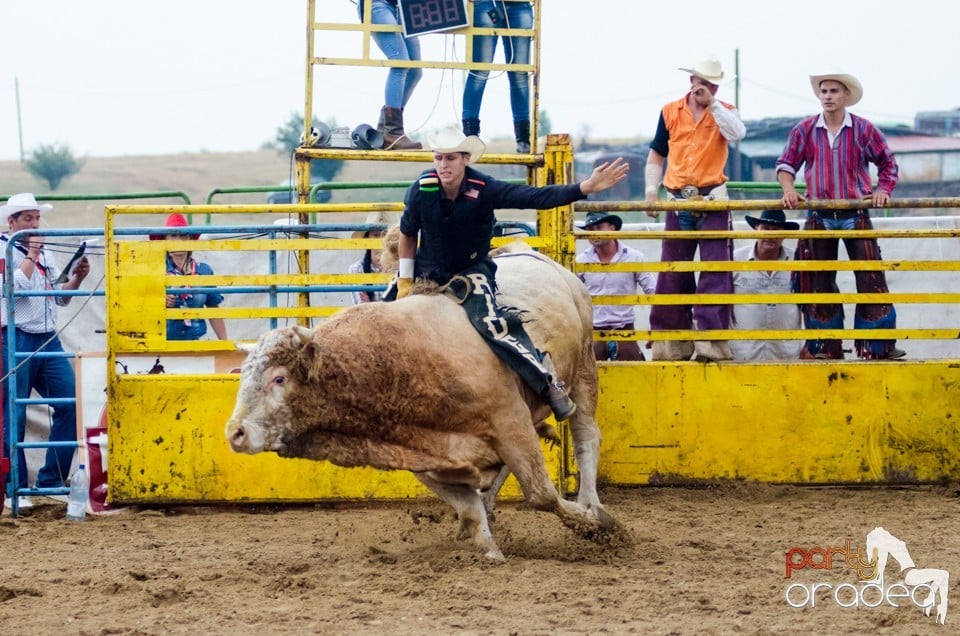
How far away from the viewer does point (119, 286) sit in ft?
25.4

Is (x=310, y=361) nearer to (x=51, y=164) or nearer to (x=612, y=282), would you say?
(x=612, y=282)

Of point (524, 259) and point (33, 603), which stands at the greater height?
point (524, 259)

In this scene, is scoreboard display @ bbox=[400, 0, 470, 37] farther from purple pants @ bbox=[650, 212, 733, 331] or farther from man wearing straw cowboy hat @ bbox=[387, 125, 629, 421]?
man wearing straw cowboy hat @ bbox=[387, 125, 629, 421]

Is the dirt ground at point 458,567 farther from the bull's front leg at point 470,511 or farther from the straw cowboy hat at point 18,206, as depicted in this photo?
the straw cowboy hat at point 18,206

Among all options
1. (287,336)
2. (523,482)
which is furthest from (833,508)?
(287,336)

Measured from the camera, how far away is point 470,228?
6336 millimetres

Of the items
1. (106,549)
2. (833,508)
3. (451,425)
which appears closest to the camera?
(451,425)

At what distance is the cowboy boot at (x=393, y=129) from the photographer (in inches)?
338

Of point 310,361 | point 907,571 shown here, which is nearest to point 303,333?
point 310,361

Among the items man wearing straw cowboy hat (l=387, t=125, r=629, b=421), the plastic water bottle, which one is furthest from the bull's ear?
the plastic water bottle

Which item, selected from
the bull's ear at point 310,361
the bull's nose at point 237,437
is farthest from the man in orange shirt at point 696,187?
the bull's nose at point 237,437

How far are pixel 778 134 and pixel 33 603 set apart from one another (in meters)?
29.4

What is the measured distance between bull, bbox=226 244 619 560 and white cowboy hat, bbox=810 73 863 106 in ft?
10.7

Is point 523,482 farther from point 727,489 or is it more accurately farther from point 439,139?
point 727,489
